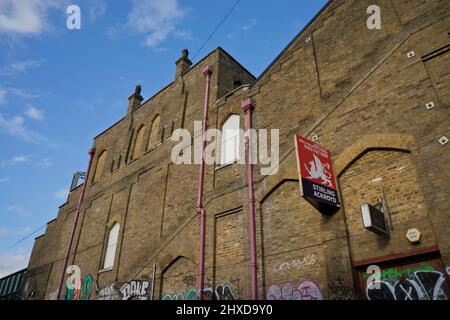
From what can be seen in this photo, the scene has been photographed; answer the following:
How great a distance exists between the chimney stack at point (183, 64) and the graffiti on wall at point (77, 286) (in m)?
10.2

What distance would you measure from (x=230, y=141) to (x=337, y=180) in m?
4.62

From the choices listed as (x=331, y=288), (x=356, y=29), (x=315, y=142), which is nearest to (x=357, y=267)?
(x=331, y=288)

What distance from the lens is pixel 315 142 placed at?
908cm

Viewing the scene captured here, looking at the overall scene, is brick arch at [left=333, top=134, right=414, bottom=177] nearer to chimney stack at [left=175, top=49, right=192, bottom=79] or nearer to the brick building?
the brick building

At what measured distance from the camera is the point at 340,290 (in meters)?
7.21

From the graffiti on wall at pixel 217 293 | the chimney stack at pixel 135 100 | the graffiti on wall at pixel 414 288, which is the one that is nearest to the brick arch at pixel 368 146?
the graffiti on wall at pixel 414 288

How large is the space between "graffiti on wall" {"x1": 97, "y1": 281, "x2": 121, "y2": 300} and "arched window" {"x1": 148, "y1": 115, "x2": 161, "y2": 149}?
615 cm

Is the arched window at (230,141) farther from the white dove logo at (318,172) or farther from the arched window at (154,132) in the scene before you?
the arched window at (154,132)

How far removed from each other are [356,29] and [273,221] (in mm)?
5879

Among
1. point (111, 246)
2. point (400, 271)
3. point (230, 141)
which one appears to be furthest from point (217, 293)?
point (111, 246)

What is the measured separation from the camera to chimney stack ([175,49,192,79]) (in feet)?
55.8

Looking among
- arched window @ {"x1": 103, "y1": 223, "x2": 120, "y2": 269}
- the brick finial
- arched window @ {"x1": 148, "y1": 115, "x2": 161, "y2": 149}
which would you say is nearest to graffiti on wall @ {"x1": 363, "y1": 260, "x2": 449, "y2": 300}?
the brick finial

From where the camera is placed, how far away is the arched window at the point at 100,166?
19261 mm

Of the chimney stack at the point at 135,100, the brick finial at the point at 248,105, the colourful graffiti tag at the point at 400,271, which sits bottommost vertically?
the colourful graffiti tag at the point at 400,271
